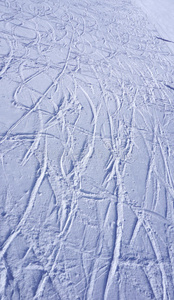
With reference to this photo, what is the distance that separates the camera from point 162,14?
451 inches

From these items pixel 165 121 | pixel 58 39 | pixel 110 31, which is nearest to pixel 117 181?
pixel 165 121

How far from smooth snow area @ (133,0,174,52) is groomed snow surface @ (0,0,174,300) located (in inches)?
127

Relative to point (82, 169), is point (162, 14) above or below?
above

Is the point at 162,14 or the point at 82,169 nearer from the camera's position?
the point at 82,169

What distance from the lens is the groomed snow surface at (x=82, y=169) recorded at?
9.50 feet

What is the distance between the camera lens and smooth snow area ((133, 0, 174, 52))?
9.73 metres

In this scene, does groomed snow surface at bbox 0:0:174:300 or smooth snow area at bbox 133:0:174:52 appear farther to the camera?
smooth snow area at bbox 133:0:174:52

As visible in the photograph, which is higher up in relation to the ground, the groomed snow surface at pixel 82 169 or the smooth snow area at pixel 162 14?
the smooth snow area at pixel 162 14

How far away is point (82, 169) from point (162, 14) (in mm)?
10938

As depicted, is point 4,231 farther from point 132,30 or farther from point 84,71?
point 132,30

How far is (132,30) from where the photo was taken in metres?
8.98

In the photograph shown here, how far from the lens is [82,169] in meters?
3.92

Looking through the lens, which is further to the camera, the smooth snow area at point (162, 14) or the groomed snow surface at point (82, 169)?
the smooth snow area at point (162, 14)

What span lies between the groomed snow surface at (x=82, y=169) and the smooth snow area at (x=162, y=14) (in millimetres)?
3236
